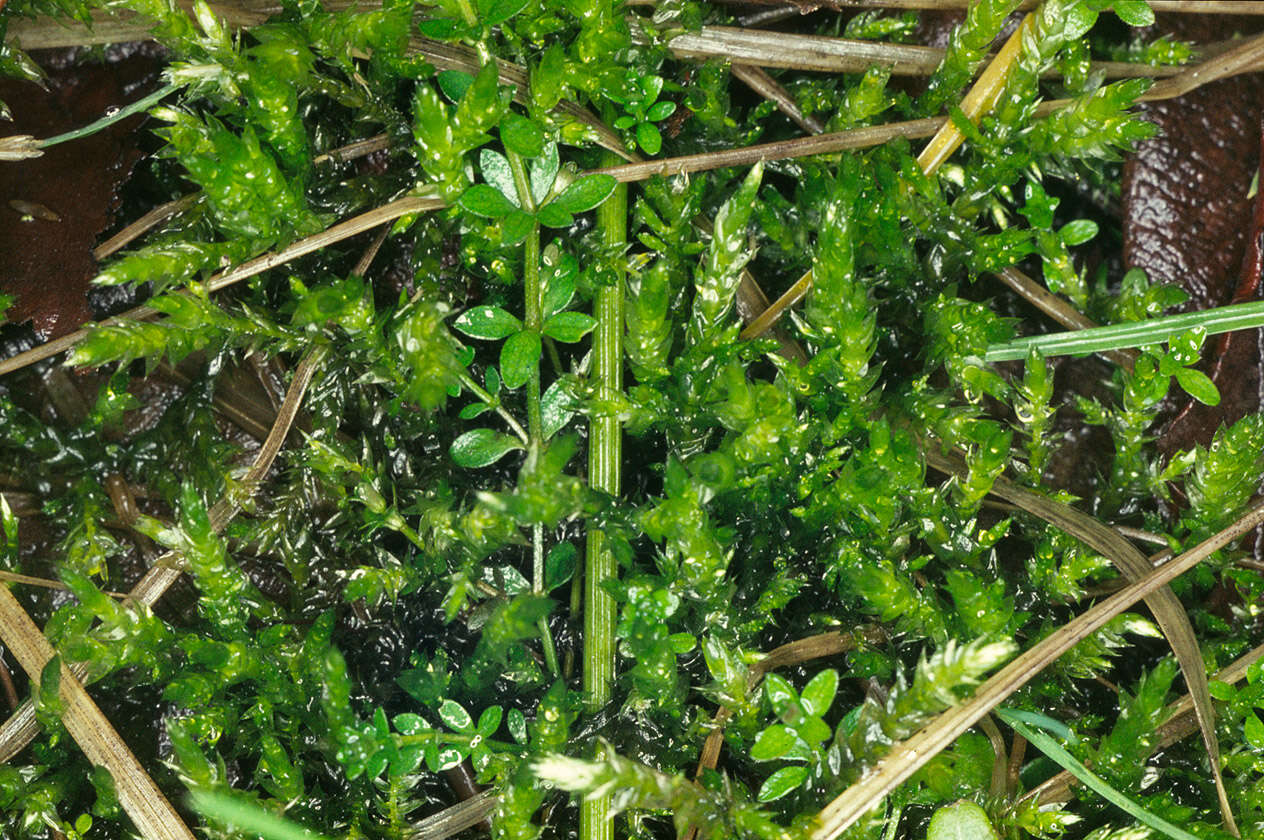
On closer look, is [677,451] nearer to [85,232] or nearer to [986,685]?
[986,685]

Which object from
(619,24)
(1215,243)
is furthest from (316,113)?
(1215,243)

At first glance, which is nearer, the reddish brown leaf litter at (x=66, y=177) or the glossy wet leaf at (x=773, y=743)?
the glossy wet leaf at (x=773, y=743)

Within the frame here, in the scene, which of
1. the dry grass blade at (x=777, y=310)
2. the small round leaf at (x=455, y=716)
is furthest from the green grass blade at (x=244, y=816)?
the dry grass blade at (x=777, y=310)

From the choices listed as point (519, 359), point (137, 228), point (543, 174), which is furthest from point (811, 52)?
point (137, 228)

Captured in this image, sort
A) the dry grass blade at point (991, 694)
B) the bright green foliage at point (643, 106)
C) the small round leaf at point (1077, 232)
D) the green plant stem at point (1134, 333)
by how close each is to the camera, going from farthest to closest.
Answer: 1. the small round leaf at point (1077, 232)
2. the green plant stem at point (1134, 333)
3. the bright green foliage at point (643, 106)
4. the dry grass blade at point (991, 694)

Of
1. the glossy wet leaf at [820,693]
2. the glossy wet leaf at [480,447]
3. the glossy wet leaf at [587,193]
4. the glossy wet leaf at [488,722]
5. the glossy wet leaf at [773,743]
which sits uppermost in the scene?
the glossy wet leaf at [587,193]

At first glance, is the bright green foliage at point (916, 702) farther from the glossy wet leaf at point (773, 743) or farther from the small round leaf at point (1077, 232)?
the small round leaf at point (1077, 232)

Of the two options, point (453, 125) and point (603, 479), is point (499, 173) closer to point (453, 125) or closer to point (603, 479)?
point (453, 125)

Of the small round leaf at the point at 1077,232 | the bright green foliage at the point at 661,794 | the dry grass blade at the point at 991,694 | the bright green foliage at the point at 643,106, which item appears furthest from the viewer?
the small round leaf at the point at 1077,232
